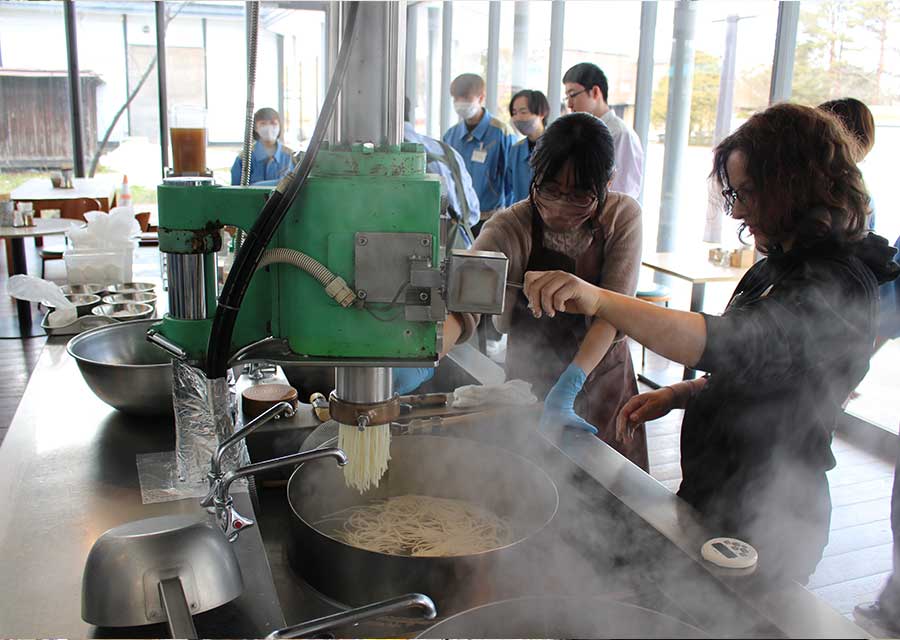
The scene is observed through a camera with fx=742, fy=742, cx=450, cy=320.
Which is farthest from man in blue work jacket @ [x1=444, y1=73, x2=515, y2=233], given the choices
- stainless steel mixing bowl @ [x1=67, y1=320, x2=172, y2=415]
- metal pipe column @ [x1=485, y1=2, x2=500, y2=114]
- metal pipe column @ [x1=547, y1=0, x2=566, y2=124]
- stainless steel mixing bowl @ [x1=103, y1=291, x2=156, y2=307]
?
stainless steel mixing bowl @ [x1=67, y1=320, x2=172, y2=415]

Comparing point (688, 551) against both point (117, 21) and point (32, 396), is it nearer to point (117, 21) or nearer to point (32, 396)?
point (32, 396)

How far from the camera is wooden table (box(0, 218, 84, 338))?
5.27 metres

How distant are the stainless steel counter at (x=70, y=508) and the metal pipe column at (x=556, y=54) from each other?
5.77 meters

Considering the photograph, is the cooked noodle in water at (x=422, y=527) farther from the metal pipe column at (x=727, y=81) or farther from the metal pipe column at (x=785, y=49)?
the metal pipe column at (x=727, y=81)

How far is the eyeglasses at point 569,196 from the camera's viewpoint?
1918 mm

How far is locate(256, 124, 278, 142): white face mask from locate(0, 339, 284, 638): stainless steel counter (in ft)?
15.6

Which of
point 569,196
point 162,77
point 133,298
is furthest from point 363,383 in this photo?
point 162,77

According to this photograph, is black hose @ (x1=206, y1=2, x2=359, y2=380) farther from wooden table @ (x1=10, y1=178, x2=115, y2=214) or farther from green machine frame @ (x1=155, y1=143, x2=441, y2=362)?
wooden table @ (x1=10, y1=178, x2=115, y2=214)

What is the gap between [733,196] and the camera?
147 centimetres

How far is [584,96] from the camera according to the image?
454 cm

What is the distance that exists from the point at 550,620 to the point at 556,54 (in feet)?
22.3

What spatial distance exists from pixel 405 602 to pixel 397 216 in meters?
0.48

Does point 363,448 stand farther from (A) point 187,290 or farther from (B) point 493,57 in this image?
(B) point 493,57

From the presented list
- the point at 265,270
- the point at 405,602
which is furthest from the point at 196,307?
the point at 405,602
